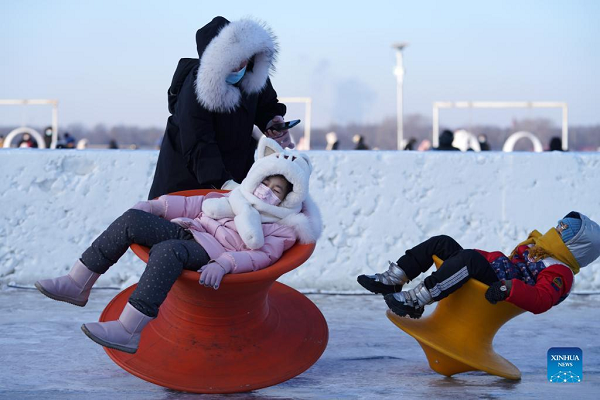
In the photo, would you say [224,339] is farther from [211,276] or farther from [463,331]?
[463,331]

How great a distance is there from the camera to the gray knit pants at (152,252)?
2936mm

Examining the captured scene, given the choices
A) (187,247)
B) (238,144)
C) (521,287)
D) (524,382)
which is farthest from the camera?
(238,144)

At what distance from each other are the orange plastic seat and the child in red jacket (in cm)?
41

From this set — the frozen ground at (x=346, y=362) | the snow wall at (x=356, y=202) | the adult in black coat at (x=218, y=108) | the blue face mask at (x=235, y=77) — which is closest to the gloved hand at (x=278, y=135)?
the adult in black coat at (x=218, y=108)

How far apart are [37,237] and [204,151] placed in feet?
9.07

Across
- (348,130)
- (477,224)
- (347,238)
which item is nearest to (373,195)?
(347,238)

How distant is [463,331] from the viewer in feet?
11.6

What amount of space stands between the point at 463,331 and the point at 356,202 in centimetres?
252

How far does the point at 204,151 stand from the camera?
11.7ft

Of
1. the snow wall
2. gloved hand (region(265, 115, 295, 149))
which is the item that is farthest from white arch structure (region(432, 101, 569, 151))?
gloved hand (region(265, 115, 295, 149))

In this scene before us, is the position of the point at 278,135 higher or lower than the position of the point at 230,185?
higher

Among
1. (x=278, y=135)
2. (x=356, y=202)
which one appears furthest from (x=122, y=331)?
(x=356, y=202)

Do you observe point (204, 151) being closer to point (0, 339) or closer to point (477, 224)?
point (0, 339)

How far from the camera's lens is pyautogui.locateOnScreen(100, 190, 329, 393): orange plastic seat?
3.16 meters
